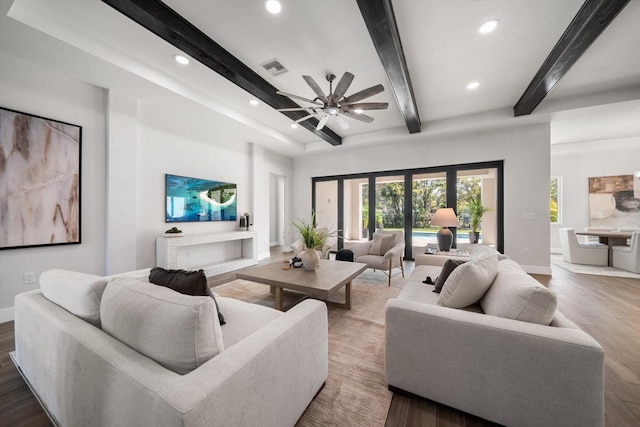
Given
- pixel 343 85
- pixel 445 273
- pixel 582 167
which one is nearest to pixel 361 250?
pixel 445 273

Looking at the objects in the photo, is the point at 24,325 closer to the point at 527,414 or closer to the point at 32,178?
the point at 32,178

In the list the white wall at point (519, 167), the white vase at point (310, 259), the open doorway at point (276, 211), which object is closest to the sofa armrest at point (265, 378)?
the white vase at point (310, 259)

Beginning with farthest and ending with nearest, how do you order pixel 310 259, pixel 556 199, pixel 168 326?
1. pixel 556 199
2. pixel 310 259
3. pixel 168 326

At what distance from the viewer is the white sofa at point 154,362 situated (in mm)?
727

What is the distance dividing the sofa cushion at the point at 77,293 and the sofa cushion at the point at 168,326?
0.23 m

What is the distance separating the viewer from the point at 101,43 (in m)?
2.41

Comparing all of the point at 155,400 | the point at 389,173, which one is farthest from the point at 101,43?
the point at 389,173

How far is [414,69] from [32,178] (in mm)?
4723

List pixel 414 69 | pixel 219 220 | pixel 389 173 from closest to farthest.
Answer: pixel 414 69, pixel 219 220, pixel 389 173

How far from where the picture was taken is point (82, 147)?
2906mm

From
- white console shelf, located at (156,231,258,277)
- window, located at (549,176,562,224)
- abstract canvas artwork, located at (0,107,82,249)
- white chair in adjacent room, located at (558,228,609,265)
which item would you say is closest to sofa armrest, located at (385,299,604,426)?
white console shelf, located at (156,231,258,277)

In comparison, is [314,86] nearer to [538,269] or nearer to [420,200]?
[420,200]

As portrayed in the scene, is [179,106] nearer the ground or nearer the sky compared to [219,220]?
nearer the sky

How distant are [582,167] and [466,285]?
7.53 metres
